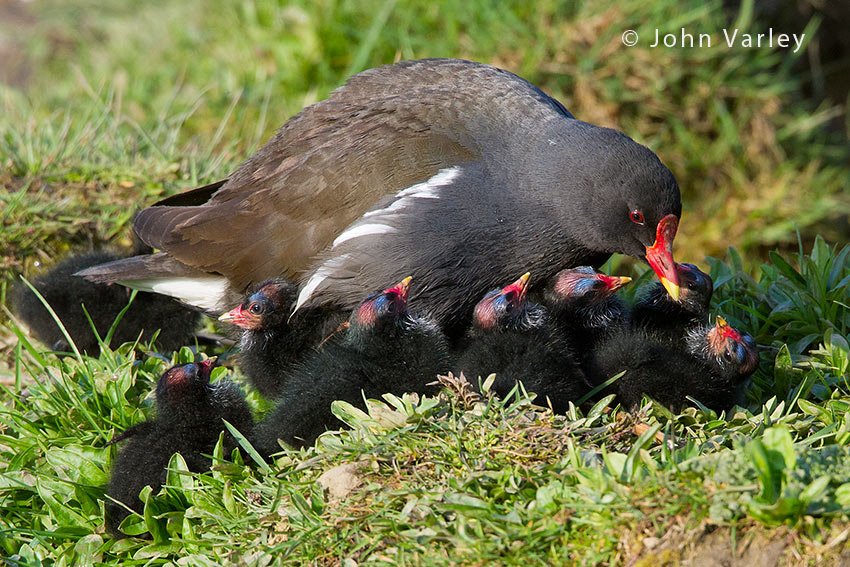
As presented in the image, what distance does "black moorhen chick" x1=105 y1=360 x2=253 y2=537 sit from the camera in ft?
9.84

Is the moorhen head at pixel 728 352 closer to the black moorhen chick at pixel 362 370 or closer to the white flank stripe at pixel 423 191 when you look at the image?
the black moorhen chick at pixel 362 370

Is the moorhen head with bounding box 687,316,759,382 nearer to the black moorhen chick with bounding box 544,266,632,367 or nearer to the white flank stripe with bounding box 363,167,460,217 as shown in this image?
the black moorhen chick with bounding box 544,266,632,367

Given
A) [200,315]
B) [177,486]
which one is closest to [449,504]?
[177,486]

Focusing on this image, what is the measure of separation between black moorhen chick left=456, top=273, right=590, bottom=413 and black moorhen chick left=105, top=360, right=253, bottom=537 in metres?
0.85

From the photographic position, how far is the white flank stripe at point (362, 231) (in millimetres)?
3674

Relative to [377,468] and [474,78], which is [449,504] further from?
[474,78]

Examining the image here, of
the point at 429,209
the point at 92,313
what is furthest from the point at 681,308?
the point at 92,313

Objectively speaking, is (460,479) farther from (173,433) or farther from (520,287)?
(173,433)

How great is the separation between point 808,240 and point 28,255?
5890 mm

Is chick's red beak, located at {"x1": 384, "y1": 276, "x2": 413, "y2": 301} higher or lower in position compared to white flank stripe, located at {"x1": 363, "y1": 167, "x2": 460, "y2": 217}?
lower

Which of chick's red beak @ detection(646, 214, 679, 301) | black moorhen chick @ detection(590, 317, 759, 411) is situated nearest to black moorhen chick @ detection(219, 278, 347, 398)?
black moorhen chick @ detection(590, 317, 759, 411)

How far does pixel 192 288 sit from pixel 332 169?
892 mm

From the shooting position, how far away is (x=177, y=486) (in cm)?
297

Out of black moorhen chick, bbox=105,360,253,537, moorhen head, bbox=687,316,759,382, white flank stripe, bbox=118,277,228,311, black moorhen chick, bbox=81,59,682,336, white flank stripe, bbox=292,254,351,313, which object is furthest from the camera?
white flank stripe, bbox=118,277,228,311
